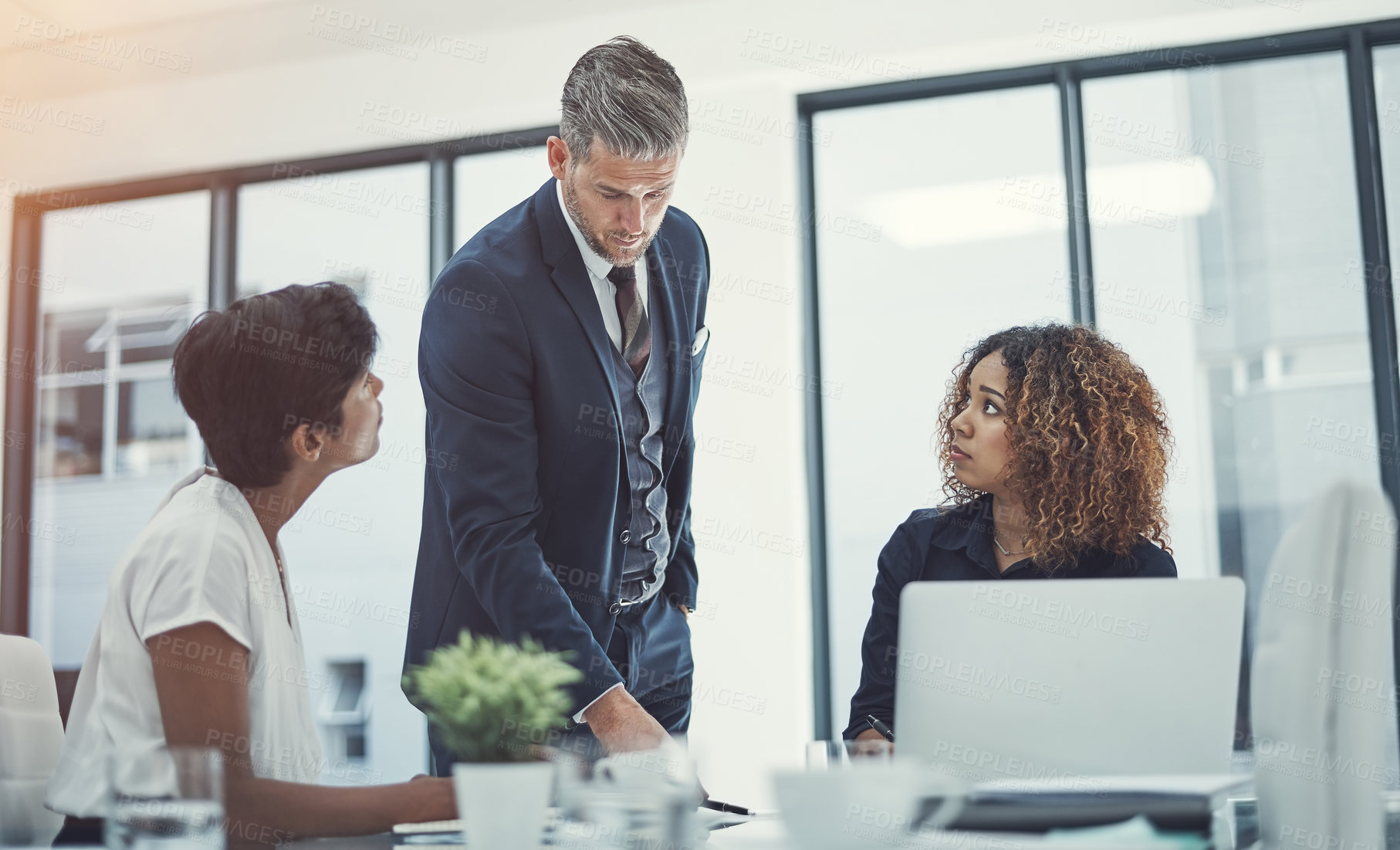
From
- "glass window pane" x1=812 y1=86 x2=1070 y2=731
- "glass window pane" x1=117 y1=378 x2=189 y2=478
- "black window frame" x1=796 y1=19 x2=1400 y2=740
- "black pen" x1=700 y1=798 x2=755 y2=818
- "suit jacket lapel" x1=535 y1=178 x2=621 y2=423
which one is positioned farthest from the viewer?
"glass window pane" x1=117 y1=378 x2=189 y2=478

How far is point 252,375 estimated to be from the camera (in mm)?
1466

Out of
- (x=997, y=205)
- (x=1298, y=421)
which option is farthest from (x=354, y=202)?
(x=1298, y=421)

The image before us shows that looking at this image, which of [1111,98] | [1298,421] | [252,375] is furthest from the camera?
[1111,98]

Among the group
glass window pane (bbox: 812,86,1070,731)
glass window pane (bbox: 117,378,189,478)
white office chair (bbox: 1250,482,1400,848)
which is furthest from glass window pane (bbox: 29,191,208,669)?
white office chair (bbox: 1250,482,1400,848)

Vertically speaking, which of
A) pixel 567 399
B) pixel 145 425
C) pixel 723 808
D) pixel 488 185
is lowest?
pixel 723 808

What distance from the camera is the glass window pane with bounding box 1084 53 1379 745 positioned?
12.8 ft

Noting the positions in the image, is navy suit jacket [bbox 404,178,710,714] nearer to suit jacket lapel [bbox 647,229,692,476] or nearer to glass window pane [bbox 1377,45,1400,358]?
suit jacket lapel [bbox 647,229,692,476]

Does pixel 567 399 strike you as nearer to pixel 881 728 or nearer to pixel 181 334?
pixel 881 728

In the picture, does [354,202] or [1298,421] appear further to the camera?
[354,202]

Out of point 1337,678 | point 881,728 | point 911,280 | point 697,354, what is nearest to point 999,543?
point 881,728

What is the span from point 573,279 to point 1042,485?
88cm

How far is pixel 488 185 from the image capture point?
473cm

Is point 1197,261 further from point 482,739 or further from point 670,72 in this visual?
point 482,739

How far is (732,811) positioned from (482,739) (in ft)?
1.55
